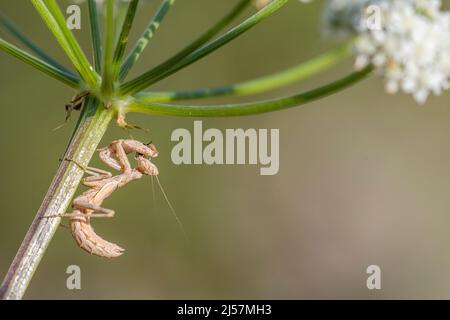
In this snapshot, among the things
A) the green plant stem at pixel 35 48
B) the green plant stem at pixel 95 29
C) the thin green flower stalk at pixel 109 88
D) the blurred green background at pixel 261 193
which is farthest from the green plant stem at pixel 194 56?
the blurred green background at pixel 261 193

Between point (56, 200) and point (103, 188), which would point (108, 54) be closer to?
point (56, 200)

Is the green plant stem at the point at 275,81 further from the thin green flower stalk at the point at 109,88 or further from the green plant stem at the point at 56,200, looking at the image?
the green plant stem at the point at 56,200

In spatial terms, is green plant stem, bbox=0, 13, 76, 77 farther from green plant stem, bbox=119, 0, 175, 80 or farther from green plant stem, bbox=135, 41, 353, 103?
green plant stem, bbox=135, 41, 353, 103
